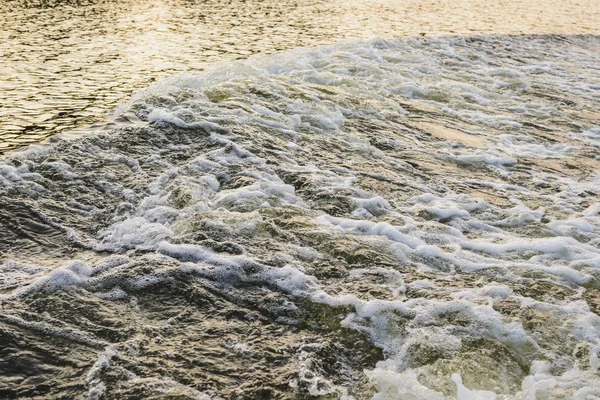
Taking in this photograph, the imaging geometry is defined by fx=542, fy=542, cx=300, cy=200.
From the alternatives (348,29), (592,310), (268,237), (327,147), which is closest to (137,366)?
(268,237)

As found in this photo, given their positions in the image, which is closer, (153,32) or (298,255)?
(298,255)

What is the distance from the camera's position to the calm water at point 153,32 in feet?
35.0

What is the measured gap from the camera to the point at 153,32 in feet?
59.3

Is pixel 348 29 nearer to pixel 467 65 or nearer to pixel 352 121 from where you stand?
pixel 467 65

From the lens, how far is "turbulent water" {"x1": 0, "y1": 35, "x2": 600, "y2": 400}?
402cm

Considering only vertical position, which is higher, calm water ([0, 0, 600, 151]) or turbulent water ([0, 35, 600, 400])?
turbulent water ([0, 35, 600, 400])

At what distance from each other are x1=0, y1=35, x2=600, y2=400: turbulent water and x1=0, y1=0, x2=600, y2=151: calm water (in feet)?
4.90

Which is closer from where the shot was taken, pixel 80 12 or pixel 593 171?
pixel 593 171

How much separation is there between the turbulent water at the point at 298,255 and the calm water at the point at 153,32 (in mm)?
1493

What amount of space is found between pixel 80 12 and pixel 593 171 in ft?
61.9

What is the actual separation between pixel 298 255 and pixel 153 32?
48.3 ft

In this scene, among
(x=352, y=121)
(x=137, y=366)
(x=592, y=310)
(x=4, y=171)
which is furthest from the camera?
(x=352, y=121)

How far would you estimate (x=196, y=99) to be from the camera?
1066 cm

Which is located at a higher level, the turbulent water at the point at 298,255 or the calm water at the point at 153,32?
the turbulent water at the point at 298,255
